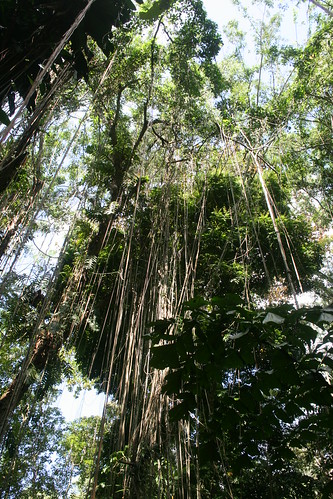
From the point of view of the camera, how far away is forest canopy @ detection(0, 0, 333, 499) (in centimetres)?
105

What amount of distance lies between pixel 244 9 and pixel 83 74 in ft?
19.0

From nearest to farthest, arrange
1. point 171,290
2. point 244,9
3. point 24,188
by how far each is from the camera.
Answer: point 171,290 → point 24,188 → point 244,9

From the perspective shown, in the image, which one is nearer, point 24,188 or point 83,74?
point 83,74

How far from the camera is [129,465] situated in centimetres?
161

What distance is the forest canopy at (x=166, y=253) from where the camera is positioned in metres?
1.05

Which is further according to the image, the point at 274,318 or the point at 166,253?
the point at 166,253

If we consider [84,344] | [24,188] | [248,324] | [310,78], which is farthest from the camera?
[310,78]

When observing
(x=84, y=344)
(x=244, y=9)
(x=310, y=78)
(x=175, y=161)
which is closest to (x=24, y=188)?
(x=175, y=161)

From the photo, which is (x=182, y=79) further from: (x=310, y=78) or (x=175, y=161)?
(x=310, y=78)

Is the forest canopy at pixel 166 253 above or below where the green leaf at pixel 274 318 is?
above

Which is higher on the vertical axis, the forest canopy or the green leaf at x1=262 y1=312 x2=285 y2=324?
the forest canopy

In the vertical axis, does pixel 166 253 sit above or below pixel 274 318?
above

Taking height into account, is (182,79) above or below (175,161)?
above

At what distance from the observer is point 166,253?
229 cm
